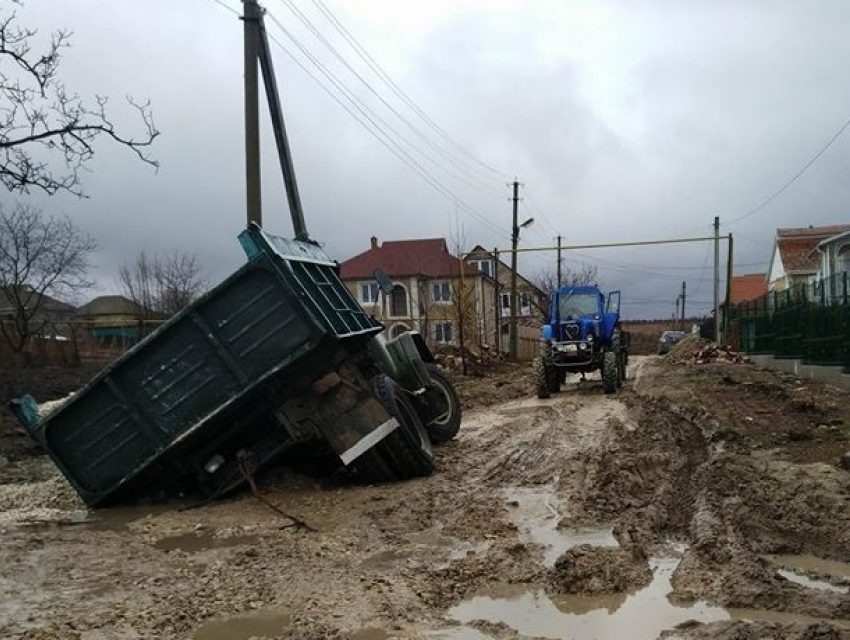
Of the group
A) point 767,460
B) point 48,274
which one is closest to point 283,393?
point 767,460

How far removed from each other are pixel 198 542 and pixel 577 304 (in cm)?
1438

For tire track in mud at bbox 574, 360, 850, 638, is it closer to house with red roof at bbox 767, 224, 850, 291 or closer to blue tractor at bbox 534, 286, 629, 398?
blue tractor at bbox 534, 286, 629, 398

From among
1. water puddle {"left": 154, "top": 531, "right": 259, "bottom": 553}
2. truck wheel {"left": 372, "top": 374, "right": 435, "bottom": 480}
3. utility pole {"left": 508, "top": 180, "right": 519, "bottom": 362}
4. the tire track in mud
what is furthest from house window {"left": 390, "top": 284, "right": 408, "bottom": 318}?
water puddle {"left": 154, "top": 531, "right": 259, "bottom": 553}

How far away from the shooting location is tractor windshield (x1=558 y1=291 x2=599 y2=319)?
19562 millimetres

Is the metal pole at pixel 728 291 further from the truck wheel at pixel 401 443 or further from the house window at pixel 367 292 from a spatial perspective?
the truck wheel at pixel 401 443

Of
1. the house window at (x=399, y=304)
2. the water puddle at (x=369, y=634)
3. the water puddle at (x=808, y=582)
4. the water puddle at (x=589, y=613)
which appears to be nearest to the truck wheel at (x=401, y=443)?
the water puddle at (x=589, y=613)

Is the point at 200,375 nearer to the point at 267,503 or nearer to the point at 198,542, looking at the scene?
the point at 267,503

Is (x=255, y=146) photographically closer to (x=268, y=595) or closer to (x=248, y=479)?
(x=248, y=479)

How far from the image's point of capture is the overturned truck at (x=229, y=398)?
7.73 metres

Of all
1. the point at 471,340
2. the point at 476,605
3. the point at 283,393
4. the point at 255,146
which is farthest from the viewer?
the point at 471,340

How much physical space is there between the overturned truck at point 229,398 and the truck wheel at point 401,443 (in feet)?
0.12

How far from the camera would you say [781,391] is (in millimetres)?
14906

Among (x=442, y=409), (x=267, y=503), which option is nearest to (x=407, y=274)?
(x=442, y=409)

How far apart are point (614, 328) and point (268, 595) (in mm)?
15594
